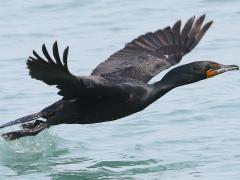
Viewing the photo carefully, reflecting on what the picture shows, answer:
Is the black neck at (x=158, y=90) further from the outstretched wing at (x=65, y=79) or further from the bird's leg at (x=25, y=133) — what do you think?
the bird's leg at (x=25, y=133)

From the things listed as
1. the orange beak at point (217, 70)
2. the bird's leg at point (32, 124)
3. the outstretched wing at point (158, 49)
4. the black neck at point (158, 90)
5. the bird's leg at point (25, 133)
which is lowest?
the bird's leg at point (25, 133)

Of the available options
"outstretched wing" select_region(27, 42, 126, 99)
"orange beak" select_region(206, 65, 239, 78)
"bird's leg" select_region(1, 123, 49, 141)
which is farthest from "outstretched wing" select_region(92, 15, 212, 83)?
"outstretched wing" select_region(27, 42, 126, 99)

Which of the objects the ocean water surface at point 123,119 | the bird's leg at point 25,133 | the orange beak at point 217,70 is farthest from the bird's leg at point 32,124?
the orange beak at point 217,70

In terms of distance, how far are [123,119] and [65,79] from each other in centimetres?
273

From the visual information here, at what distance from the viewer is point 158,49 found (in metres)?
11.7

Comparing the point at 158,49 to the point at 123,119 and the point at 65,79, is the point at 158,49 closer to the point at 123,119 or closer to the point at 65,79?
the point at 123,119

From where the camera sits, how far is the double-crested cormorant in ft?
30.6

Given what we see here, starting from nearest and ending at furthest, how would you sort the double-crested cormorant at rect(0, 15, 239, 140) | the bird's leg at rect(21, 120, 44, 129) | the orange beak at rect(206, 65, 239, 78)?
1. the double-crested cormorant at rect(0, 15, 239, 140)
2. the orange beak at rect(206, 65, 239, 78)
3. the bird's leg at rect(21, 120, 44, 129)

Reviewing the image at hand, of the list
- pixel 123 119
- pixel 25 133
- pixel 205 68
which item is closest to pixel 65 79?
pixel 25 133

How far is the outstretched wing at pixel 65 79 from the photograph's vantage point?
9094mm

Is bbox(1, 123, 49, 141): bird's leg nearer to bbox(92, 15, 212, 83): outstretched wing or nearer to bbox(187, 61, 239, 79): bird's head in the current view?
bbox(92, 15, 212, 83): outstretched wing

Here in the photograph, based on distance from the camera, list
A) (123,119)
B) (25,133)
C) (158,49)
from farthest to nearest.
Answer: (123,119)
(158,49)
(25,133)

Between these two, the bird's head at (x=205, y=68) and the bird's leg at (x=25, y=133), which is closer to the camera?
the bird's leg at (x=25, y=133)

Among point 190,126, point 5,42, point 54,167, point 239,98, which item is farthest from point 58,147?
point 5,42
